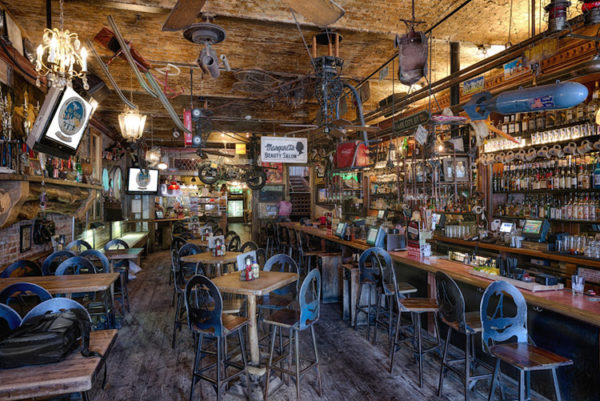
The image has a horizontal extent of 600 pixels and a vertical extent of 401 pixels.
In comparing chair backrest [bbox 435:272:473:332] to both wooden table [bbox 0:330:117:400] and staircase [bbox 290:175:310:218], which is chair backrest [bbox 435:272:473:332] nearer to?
wooden table [bbox 0:330:117:400]

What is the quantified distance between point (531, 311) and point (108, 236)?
8.89m

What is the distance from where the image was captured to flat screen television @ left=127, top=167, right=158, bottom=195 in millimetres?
9602

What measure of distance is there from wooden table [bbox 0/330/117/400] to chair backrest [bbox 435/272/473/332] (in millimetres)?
2497

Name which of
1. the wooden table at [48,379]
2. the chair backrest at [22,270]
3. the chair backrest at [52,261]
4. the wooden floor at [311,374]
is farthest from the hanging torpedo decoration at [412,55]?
the chair backrest at [52,261]

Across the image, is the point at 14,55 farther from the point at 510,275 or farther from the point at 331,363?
the point at 510,275

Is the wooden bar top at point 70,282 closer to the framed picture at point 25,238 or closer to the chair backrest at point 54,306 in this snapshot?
the framed picture at point 25,238

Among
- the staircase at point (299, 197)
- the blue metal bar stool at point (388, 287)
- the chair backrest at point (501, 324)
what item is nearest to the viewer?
the chair backrest at point (501, 324)

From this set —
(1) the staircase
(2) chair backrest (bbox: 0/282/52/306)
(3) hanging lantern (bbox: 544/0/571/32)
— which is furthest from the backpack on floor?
(1) the staircase

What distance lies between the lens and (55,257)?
179 inches

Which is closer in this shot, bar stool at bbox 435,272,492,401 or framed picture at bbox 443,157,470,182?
bar stool at bbox 435,272,492,401

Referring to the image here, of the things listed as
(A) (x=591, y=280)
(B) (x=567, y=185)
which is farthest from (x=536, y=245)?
(B) (x=567, y=185)

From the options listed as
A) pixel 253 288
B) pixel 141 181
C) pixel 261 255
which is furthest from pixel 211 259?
pixel 141 181

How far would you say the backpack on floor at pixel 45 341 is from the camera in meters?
1.83

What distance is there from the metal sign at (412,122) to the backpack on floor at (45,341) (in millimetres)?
4140
